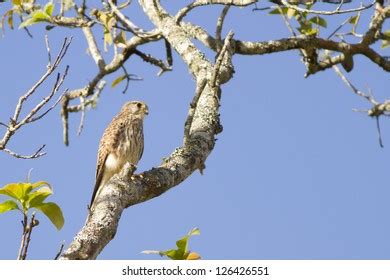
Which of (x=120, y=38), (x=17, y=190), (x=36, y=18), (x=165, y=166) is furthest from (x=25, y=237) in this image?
(x=120, y=38)

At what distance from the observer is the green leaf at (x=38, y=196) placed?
3.04 meters

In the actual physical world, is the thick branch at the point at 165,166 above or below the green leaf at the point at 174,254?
above

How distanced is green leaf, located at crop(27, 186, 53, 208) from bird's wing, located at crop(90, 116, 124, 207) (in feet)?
11.5

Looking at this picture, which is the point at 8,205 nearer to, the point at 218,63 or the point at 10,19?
the point at 218,63

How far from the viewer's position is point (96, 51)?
20.7 feet

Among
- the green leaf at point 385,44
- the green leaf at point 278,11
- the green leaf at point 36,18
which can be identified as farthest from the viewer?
the green leaf at point 385,44

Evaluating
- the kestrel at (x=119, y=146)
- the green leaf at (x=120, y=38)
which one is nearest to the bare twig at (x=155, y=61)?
the green leaf at (x=120, y=38)

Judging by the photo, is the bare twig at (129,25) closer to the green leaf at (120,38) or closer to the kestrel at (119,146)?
the green leaf at (120,38)

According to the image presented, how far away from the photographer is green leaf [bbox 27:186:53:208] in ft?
9.98

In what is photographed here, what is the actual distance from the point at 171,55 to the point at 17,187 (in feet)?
11.2

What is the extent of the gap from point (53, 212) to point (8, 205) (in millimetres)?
182

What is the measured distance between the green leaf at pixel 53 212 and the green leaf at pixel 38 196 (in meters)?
0.02

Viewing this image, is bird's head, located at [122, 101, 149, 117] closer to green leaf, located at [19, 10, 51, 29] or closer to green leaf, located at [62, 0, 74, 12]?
green leaf, located at [62, 0, 74, 12]
